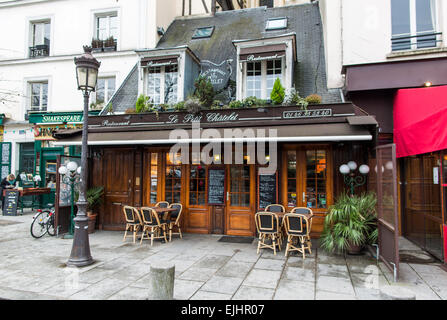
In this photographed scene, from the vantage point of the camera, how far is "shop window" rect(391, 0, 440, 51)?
7805 mm

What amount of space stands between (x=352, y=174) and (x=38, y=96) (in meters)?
13.7

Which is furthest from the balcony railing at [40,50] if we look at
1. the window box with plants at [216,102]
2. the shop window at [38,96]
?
the window box with plants at [216,102]

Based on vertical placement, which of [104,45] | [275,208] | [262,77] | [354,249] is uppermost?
[104,45]

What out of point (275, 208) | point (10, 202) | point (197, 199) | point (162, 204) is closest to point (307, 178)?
point (275, 208)

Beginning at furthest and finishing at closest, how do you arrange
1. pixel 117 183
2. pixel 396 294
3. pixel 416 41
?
pixel 117 183 → pixel 416 41 → pixel 396 294

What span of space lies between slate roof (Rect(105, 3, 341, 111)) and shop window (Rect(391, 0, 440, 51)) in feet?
6.91

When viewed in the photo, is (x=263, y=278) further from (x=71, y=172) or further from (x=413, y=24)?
(x=413, y=24)

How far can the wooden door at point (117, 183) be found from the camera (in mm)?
9617

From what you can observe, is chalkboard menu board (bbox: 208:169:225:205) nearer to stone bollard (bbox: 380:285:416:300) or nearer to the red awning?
the red awning

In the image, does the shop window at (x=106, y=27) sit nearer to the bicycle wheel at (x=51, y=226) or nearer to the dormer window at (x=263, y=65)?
the dormer window at (x=263, y=65)

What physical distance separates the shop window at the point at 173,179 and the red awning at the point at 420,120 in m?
6.10

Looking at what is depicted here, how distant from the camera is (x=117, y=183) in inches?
383

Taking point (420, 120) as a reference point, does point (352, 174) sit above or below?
below
